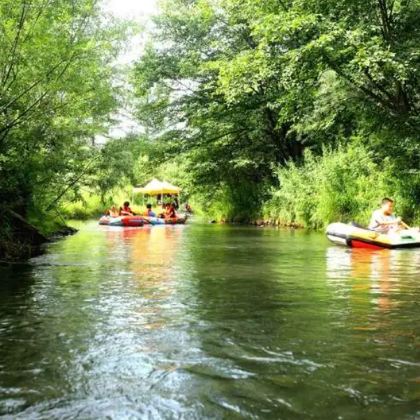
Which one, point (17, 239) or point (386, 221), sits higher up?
point (386, 221)

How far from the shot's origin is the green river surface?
3381 mm

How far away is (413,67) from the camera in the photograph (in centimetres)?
1403

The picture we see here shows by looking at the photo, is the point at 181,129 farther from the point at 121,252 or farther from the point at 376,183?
the point at 121,252

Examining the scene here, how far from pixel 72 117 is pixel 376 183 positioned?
980 centimetres

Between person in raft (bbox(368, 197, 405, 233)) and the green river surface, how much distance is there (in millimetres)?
4296

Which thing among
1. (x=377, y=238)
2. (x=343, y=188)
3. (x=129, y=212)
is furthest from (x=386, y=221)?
(x=129, y=212)

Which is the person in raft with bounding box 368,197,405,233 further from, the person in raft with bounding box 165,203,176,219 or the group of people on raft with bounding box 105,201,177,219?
the person in raft with bounding box 165,203,176,219

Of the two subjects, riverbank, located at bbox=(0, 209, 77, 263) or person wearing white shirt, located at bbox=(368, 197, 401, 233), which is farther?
person wearing white shirt, located at bbox=(368, 197, 401, 233)

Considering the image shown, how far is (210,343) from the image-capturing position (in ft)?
15.4

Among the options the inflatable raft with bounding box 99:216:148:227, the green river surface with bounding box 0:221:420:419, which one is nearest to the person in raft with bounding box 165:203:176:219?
the inflatable raft with bounding box 99:216:148:227

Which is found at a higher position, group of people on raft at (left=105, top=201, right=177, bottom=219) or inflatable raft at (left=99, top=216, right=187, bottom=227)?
group of people on raft at (left=105, top=201, right=177, bottom=219)

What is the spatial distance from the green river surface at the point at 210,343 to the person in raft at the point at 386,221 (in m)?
4.30

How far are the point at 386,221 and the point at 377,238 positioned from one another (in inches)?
33.4

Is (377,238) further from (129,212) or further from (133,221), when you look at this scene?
(129,212)
